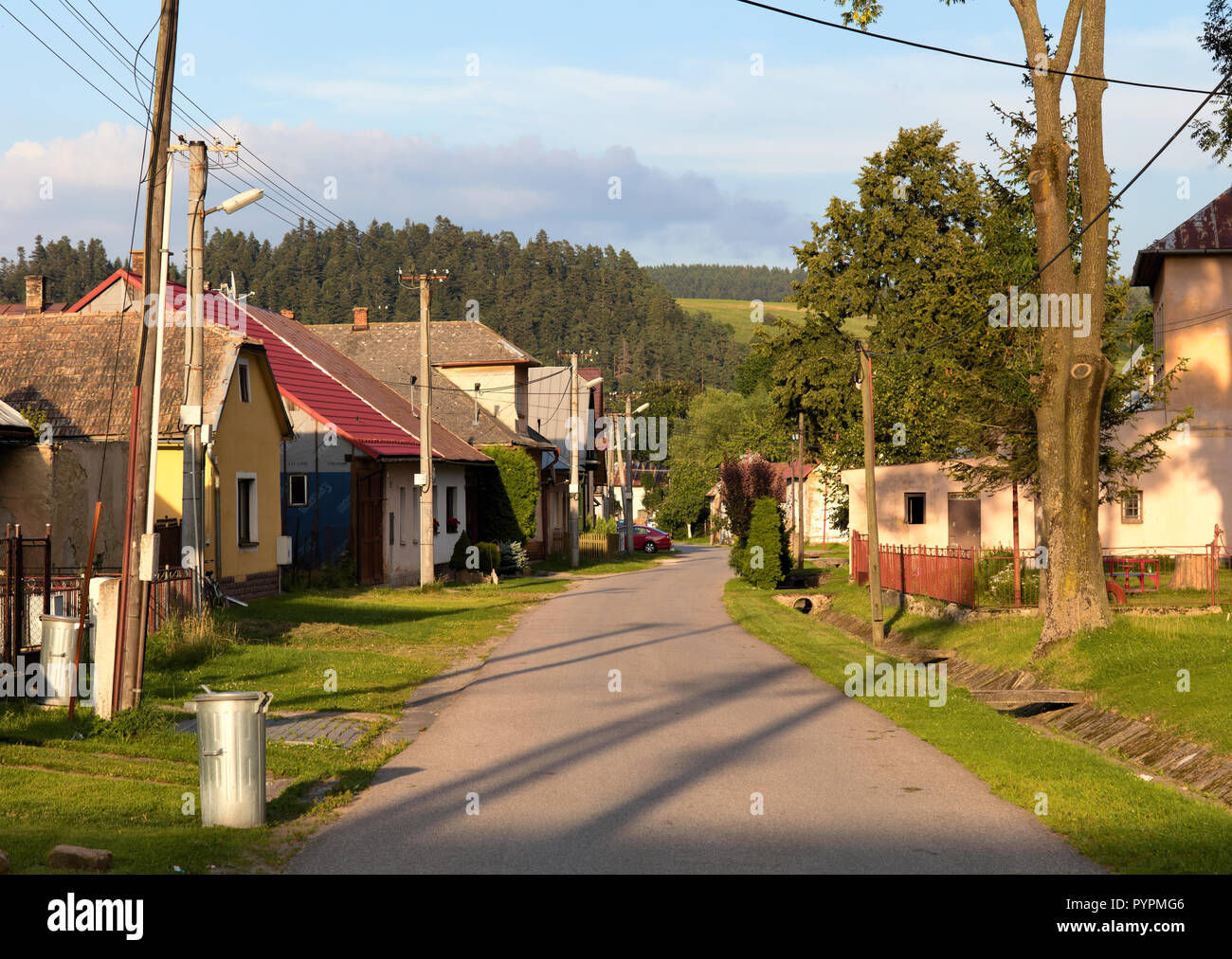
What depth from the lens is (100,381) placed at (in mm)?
25141

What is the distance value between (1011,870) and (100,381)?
74.8 ft

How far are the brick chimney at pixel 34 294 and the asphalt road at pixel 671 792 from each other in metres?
25.6

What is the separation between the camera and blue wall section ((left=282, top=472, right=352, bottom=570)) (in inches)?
1250

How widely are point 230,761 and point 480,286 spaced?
130183mm

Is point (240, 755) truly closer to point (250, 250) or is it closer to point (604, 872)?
point (604, 872)

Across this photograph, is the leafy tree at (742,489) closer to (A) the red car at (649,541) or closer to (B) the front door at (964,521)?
(B) the front door at (964,521)

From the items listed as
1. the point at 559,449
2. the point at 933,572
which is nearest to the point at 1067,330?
the point at 933,572

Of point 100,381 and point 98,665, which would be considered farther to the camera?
point 100,381

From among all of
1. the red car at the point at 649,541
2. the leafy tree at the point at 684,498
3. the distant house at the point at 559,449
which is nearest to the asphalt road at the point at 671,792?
the distant house at the point at 559,449

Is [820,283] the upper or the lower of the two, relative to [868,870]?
upper

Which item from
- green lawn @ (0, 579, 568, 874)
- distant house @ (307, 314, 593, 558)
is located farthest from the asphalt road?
distant house @ (307, 314, 593, 558)

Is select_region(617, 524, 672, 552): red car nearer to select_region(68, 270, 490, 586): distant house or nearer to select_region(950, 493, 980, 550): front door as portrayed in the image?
select_region(68, 270, 490, 586): distant house
